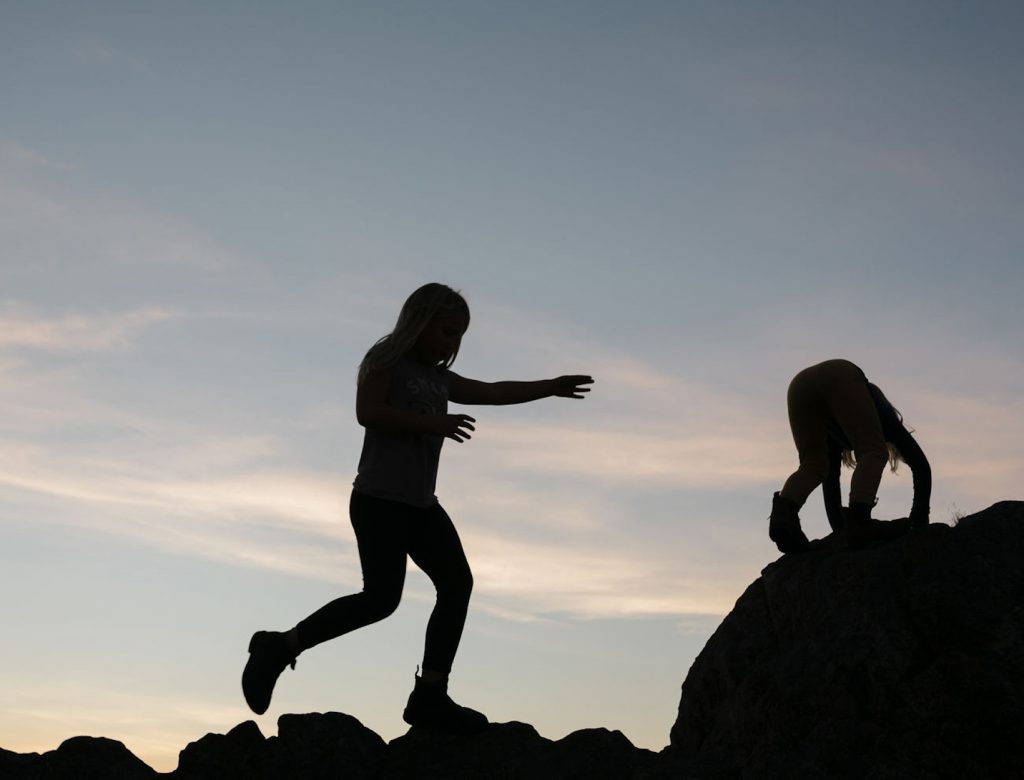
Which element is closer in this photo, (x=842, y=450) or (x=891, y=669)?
(x=891, y=669)

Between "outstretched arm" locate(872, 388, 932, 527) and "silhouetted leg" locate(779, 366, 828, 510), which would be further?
"silhouetted leg" locate(779, 366, 828, 510)

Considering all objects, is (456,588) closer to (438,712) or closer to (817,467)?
(438,712)

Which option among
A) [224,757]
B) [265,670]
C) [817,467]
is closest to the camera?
[224,757]

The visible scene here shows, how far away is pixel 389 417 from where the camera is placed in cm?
677

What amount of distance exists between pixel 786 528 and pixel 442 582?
2.58m

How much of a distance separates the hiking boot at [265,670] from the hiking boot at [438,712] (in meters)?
0.80

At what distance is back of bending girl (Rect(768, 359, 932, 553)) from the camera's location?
25.2ft

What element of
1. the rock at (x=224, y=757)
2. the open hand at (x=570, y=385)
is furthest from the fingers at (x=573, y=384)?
the rock at (x=224, y=757)

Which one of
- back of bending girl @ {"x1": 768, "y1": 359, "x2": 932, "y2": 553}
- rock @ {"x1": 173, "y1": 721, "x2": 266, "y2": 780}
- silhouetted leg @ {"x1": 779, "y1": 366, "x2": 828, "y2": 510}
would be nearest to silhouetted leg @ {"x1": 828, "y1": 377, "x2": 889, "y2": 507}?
back of bending girl @ {"x1": 768, "y1": 359, "x2": 932, "y2": 553}

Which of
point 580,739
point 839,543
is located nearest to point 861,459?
point 839,543

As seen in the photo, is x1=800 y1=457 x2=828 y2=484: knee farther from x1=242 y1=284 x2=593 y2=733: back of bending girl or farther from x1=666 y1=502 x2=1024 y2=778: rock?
x1=242 y1=284 x2=593 y2=733: back of bending girl

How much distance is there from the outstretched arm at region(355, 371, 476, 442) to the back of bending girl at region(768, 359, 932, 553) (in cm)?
282

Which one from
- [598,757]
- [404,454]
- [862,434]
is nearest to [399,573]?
[404,454]

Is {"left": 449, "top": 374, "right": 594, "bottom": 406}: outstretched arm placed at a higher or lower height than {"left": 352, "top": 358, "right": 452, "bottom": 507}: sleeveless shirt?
higher
